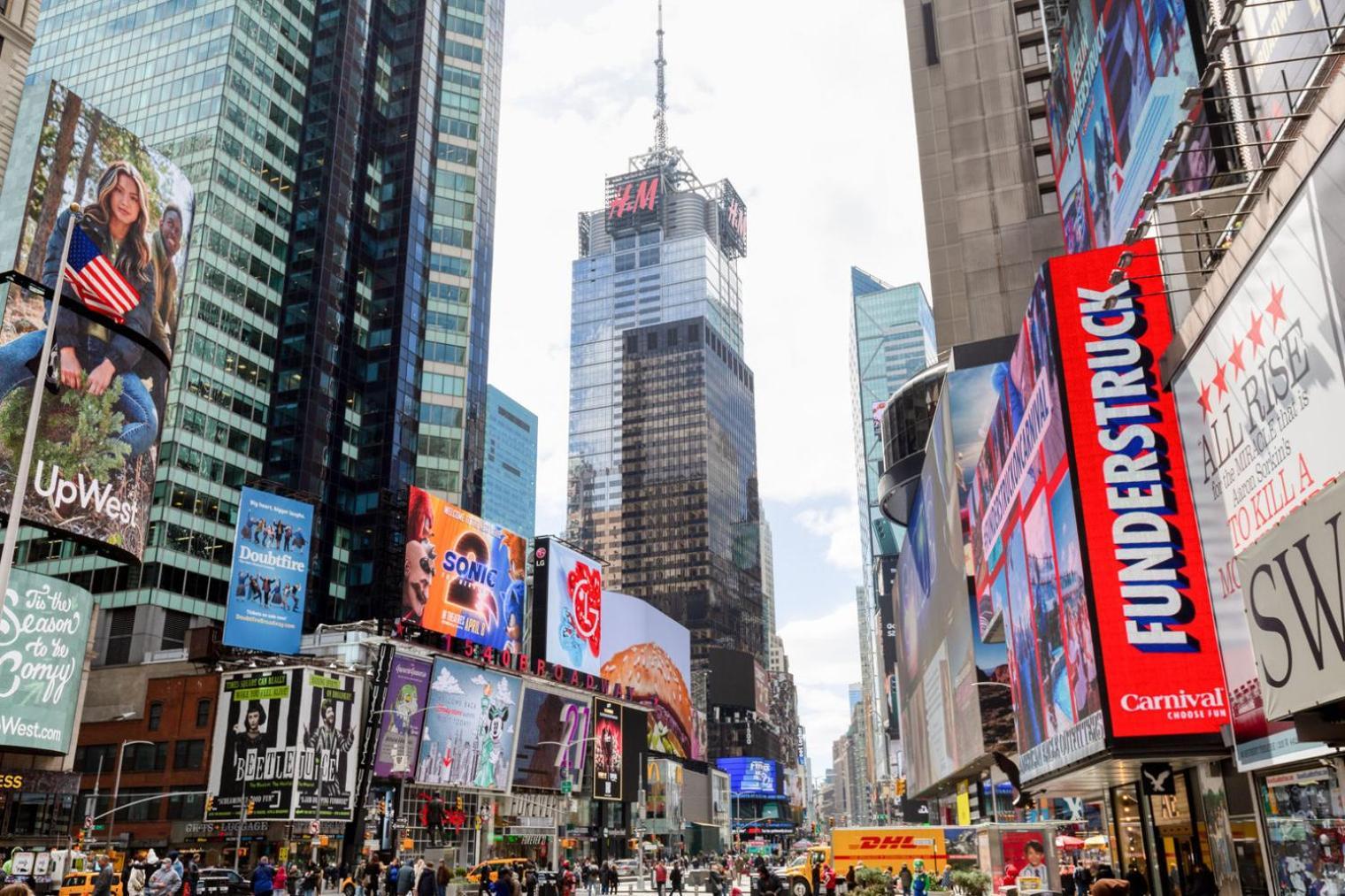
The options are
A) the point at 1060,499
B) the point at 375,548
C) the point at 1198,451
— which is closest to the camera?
the point at 1198,451

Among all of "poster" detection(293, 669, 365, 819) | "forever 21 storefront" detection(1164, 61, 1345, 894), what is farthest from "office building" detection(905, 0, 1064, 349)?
"forever 21 storefront" detection(1164, 61, 1345, 894)

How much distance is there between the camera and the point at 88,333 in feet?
138

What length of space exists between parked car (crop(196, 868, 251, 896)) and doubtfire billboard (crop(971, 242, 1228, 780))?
33344 mm

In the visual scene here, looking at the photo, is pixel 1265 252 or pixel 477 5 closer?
pixel 1265 252

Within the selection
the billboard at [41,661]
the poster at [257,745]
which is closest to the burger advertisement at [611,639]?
the poster at [257,745]

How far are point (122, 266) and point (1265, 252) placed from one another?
4361 cm

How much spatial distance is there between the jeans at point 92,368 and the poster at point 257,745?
798 inches

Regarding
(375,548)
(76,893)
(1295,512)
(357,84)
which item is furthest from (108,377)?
(357,84)

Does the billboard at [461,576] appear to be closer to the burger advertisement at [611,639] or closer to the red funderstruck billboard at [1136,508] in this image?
the burger advertisement at [611,639]

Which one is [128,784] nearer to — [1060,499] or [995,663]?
[995,663]

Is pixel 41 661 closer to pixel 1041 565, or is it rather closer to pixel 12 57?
pixel 12 57

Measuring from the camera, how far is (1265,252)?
1427cm

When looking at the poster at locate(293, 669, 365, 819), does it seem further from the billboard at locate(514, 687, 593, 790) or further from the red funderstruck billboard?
the red funderstruck billboard

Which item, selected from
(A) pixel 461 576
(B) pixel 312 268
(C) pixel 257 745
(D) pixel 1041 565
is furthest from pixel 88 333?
(B) pixel 312 268
